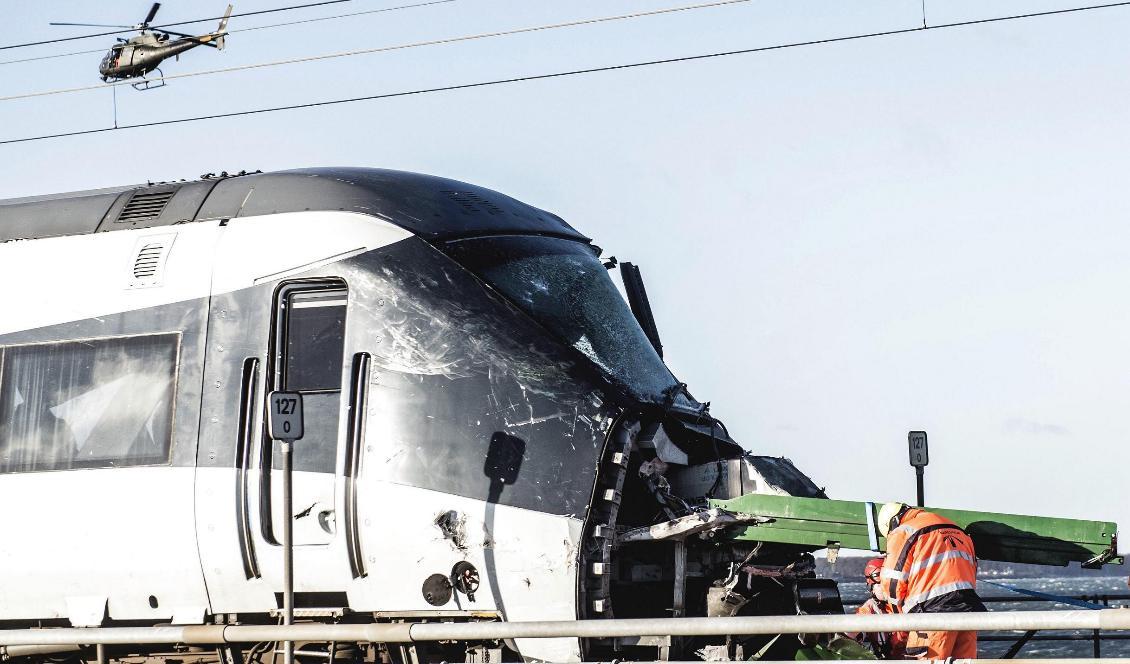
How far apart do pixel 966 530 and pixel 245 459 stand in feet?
16.6

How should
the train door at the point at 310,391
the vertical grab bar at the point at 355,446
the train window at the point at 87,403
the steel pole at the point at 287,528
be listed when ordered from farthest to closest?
the train window at the point at 87,403, the train door at the point at 310,391, the vertical grab bar at the point at 355,446, the steel pole at the point at 287,528

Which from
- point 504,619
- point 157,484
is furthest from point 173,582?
point 504,619

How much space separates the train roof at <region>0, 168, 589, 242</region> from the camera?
10859 mm

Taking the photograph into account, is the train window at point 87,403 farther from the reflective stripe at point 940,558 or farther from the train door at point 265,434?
the reflective stripe at point 940,558

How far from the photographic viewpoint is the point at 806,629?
23.0 ft

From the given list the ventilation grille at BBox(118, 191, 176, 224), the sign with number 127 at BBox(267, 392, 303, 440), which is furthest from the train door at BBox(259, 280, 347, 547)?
the ventilation grille at BBox(118, 191, 176, 224)

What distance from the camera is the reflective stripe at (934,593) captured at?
9414mm

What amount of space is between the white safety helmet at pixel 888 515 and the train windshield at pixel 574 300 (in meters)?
1.87

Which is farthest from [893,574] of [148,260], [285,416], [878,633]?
[148,260]

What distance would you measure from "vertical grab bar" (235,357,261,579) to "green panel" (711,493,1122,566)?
3312 millimetres

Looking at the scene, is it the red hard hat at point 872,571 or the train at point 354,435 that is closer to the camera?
the train at point 354,435

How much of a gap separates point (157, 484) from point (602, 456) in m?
3.33

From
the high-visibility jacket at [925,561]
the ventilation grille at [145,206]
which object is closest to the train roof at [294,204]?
the ventilation grille at [145,206]

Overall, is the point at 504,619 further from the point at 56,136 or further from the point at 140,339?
the point at 56,136
